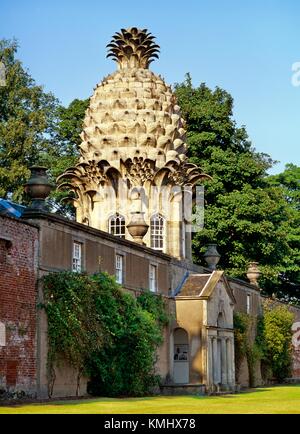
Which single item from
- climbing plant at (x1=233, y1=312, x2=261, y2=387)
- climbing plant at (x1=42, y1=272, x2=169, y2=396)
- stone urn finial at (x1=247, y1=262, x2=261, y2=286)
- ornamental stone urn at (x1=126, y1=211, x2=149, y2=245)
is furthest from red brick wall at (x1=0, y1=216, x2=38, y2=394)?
stone urn finial at (x1=247, y1=262, x2=261, y2=286)

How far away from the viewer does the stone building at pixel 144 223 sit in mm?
35969

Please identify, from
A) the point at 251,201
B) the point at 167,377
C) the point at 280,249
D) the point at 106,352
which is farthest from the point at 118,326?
the point at 280,249

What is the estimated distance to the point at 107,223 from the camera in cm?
5050

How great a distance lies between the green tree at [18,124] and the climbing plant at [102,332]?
2254 cm

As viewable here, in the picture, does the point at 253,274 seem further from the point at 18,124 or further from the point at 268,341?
the point at 18,124

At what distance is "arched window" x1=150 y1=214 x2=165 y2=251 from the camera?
50469mm

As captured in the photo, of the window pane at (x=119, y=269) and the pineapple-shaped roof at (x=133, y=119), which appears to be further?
the pineapple-shaped roof at (x=133, y=119)

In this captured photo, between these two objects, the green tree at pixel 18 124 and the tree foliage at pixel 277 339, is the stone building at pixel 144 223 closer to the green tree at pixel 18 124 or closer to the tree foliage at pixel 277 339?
the tree foliage at pixel 277 339

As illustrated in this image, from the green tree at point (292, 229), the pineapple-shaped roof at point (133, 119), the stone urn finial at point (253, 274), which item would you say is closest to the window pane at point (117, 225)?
the pineapple-shaped roof at point (133, 119)

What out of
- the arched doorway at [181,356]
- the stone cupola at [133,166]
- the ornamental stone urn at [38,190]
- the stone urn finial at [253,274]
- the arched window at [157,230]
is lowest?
the arched doorway at [181,356]

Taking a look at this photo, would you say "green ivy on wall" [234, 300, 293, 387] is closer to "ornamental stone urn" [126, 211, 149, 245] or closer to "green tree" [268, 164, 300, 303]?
"ornamental stone urn" [126, 211, 149, 245]

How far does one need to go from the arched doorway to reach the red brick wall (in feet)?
51.6
